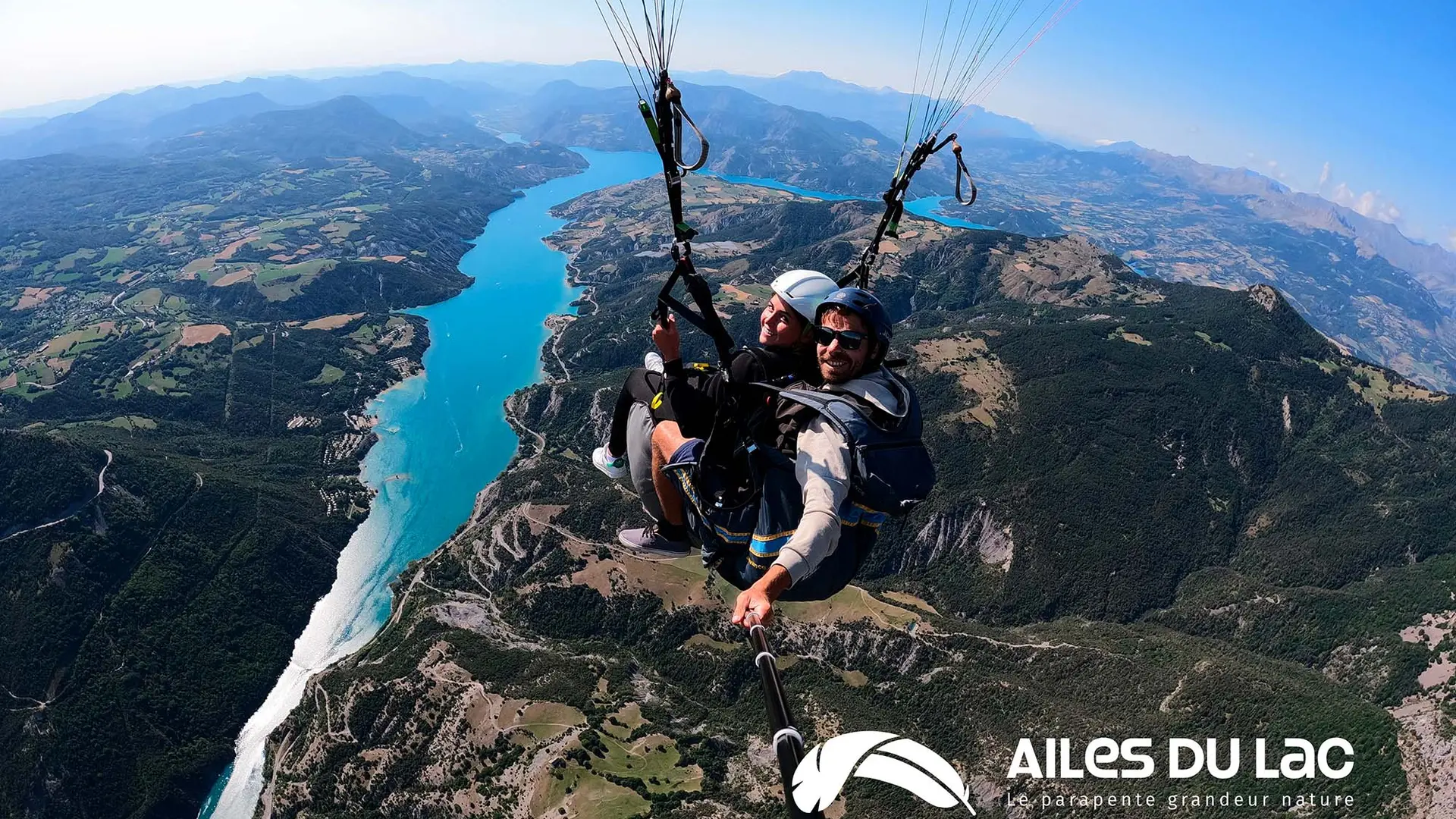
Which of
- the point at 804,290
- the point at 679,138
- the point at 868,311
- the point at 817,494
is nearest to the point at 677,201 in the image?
the point at 679,138

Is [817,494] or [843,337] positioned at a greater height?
[843,337]

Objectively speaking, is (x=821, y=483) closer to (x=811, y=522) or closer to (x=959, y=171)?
(x=811, y=522)

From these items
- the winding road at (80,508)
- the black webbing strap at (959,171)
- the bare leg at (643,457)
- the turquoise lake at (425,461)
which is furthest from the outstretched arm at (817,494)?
the winding road at (80,508)

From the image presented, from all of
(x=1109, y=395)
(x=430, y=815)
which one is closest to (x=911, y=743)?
(x=430, y=815)

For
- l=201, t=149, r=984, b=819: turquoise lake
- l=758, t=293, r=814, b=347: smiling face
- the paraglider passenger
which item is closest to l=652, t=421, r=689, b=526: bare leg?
the paraglider passenger

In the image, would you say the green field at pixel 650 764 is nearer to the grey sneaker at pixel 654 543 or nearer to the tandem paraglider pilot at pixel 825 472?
the grey sneaker at pixel 654 543

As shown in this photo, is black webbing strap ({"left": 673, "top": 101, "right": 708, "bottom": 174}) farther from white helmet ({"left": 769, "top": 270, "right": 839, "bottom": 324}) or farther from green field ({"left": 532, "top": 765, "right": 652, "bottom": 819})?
green field ({"left": 532, "top": 765, "right": 652, "bottom": 819})
